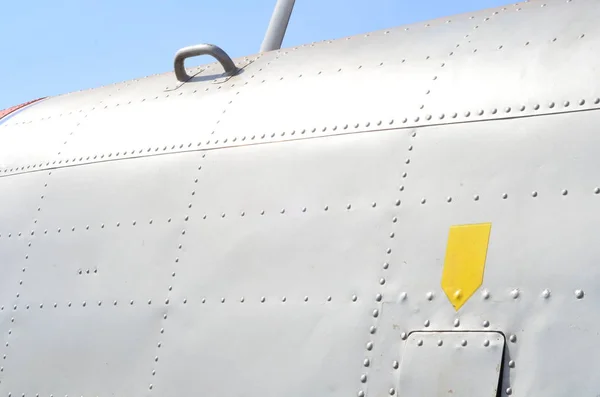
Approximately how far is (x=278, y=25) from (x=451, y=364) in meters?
3.50

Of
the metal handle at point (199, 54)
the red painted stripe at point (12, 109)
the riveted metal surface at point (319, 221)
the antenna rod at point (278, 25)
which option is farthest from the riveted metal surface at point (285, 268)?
the red painted stripe at point (12, 109)

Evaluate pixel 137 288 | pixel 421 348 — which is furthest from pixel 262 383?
pixel 137 288

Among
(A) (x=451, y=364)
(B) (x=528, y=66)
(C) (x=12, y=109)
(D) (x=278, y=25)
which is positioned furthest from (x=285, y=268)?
(C) (x=12, y=109)

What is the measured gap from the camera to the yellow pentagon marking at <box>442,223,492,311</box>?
275cm

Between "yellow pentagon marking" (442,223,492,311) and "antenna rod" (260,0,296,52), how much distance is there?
2.97 meters

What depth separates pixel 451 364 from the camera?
2.68 m

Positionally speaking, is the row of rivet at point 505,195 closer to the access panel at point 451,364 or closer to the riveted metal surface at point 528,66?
the riveted metal surface at point 528,66

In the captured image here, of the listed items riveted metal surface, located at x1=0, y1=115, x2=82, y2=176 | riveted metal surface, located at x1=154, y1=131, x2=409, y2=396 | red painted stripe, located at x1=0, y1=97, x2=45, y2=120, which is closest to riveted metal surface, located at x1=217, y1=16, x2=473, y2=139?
riveted metal surface, located at x1=154, y1=131, x2=409, y2=396

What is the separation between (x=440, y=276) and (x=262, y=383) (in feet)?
2.76

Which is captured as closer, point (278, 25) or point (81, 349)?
point (81, 349)

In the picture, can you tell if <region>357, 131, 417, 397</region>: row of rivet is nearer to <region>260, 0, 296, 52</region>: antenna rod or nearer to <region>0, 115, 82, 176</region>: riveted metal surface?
<region>0, 115, 82, 176</region>: riveted metal surface

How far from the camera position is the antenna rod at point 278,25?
17.8 feet

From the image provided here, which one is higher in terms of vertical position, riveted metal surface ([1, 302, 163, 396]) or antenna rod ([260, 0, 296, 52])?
antenna rod ([260, 0, 296, 52])

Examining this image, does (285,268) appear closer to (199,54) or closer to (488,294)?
(488,294)
